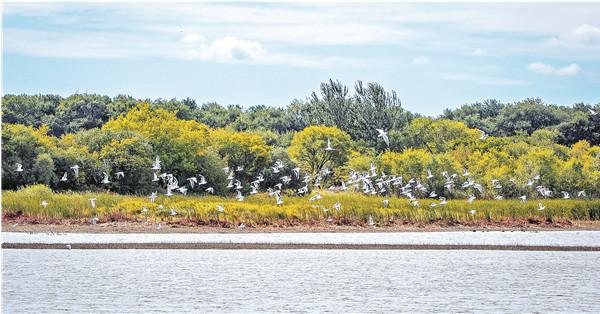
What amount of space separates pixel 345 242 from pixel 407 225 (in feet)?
33.6

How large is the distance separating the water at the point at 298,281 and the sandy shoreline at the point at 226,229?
5752mm

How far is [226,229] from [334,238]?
6631 millimetres

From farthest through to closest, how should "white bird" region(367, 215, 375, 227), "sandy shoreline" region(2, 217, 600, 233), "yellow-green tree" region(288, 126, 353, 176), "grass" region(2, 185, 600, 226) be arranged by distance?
"yellow-green tree" region(288, 126, 353, 176), "white bird" region(367, 215, 375, 227), "grass" region(2, 185, 600, 226), "sandy shoreline" region(2, 217, 600, 233)

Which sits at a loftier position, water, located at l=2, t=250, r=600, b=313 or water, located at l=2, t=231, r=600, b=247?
water, located at l=2, t=231, r=600, b=247

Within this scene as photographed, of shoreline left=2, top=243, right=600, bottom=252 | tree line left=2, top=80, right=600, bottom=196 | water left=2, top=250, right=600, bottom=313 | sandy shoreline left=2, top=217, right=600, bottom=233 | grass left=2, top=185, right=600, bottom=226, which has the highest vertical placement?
tree line left=2, top=80, right=600, bottom=196

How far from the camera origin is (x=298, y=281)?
3822cm

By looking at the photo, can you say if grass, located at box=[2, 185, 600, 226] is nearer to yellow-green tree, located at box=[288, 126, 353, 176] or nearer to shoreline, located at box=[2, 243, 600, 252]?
shoreline, located at box=[2, 243, 600, 252]

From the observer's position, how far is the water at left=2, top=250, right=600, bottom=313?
32.0 metres

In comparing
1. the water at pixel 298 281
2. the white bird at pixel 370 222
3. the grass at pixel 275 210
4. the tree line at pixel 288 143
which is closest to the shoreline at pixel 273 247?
the water at pixel 298 281

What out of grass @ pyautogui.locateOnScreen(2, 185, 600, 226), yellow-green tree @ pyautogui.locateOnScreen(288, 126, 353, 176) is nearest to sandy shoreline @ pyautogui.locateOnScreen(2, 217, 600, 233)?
grass @ pyautogui.locateOnScreen(2, 185, 600, 226)

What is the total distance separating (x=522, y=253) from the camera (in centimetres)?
5072

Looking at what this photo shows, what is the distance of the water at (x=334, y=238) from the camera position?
161 ft

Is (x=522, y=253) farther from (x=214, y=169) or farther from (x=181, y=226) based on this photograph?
(x=214, y=169)

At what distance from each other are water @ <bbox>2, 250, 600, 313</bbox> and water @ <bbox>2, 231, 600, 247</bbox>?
4.32 feet
